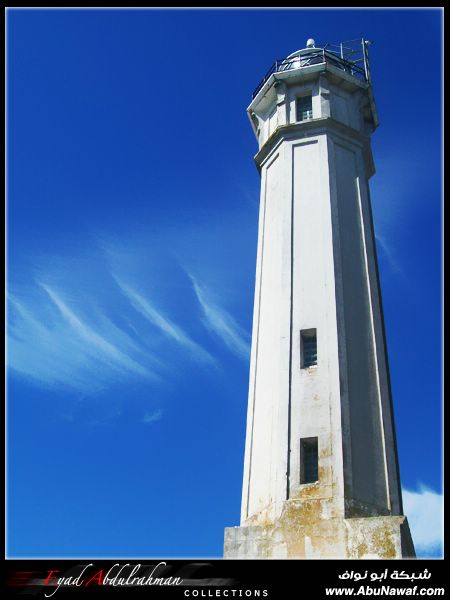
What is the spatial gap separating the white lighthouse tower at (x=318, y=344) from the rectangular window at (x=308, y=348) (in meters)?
0.03

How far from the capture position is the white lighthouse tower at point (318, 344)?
18719 millimetres

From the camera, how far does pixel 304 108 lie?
28.8m

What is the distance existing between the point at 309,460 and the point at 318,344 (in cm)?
374

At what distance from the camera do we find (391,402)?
872 inches

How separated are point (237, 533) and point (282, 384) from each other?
4671mm

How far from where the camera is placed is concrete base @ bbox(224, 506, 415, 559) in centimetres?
1756

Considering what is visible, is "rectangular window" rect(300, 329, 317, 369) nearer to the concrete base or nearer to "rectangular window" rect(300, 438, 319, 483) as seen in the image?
"rectangular window" rect(300, 438, 319, 483)

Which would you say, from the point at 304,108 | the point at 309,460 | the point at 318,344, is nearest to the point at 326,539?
the point at 309,460

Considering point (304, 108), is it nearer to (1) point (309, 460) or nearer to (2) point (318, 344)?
(2) point (318, 344)
